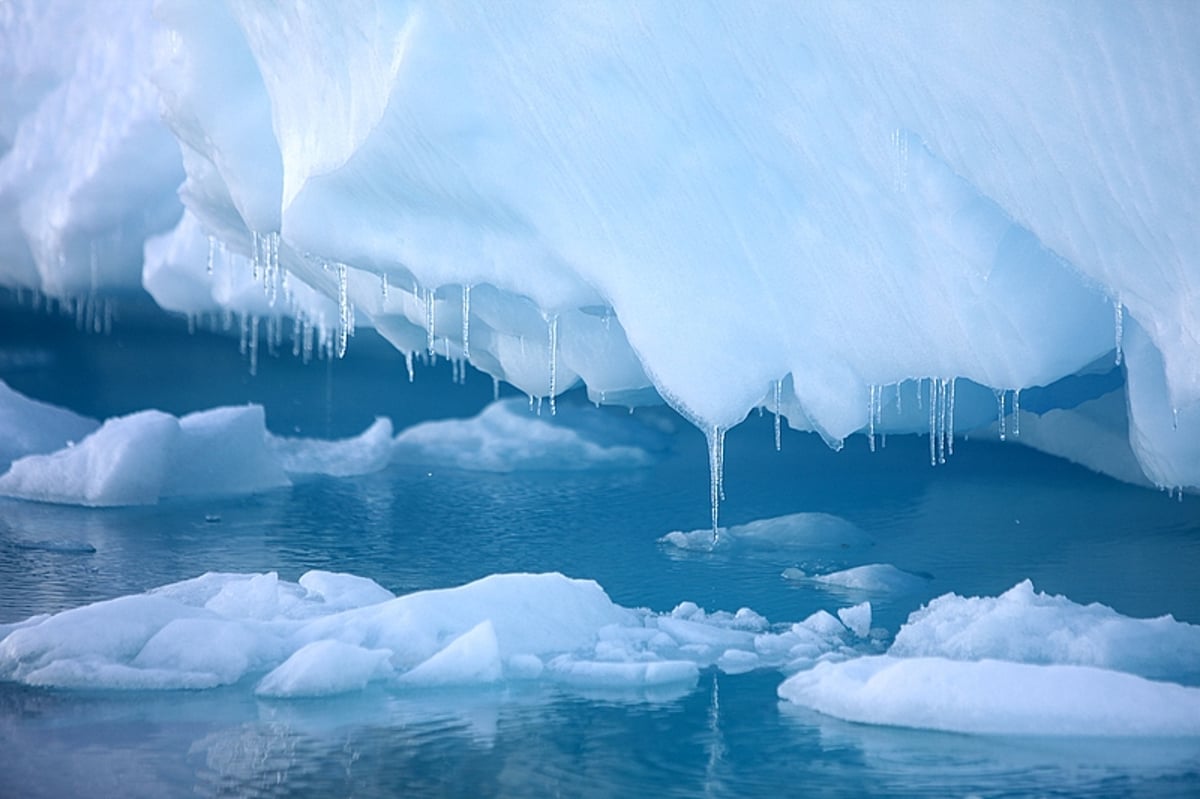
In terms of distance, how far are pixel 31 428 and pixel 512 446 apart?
4746 millimetres

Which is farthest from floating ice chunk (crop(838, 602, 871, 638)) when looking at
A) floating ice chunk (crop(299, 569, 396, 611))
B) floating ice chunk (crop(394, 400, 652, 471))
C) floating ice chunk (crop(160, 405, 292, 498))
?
floating ice chunk (crop(394, 400, 652, 471))

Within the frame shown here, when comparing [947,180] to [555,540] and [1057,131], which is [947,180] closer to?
[1057,131]

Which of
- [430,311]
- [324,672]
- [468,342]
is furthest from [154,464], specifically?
[324,672]

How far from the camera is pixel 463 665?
630cm

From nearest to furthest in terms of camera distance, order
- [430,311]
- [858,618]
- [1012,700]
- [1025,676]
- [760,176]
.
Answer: [1012,700] < [1025,676] < [760,176] < [858,618] < [430,311]

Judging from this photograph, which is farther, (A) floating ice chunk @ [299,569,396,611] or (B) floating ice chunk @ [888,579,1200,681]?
(A) floating ice chunk @ [299,569,396,611]

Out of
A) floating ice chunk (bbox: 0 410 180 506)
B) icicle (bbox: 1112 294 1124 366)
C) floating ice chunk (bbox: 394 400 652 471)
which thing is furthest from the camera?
floating ice chunk (bbox: 394 400 652 471)

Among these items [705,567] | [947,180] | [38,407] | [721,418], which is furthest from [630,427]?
[947,180]

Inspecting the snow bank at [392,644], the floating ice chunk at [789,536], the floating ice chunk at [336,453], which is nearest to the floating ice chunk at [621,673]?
the snow bank at [392,644]

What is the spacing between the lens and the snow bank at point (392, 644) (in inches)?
245

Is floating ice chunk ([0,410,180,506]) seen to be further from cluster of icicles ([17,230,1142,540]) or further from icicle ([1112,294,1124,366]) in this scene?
icicle ([1112,294,1124,366])

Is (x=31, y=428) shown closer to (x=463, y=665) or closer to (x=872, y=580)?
(x=872, y=580)

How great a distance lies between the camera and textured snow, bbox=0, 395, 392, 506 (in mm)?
12055

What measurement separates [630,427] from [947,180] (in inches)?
413
